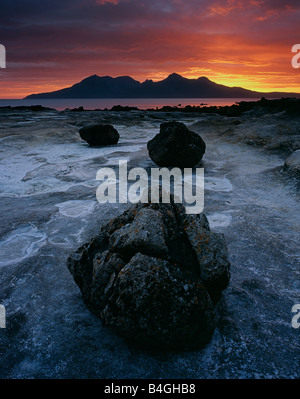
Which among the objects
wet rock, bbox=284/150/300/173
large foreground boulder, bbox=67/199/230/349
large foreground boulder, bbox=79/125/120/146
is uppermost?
large foreground boulder, bbox=79/125/120/146

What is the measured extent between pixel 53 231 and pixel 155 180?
212 inches

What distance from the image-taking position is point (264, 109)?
3669 cm

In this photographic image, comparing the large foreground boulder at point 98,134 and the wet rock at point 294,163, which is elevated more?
the large foreground boulder at point 98,134

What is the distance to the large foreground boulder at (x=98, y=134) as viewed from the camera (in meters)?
19.1

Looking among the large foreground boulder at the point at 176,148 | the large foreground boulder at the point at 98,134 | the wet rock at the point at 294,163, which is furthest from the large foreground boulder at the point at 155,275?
the large foreground boulder at the point at 98,134

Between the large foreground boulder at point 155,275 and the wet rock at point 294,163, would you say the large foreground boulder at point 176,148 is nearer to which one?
the wet rock at point 294,163

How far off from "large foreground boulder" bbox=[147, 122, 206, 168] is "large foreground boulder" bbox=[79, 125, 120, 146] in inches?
279

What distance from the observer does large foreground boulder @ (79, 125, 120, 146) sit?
1911 centimetres

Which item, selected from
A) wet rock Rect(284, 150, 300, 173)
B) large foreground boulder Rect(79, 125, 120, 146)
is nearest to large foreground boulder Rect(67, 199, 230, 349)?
wet rock Rect(284, 150, 300, 173)

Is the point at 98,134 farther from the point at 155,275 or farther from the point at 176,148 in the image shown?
the point at 155,275

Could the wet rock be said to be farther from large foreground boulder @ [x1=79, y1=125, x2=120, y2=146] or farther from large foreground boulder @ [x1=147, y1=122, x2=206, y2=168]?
large foreground boulder @ [x1=79, y1=125, x2=120, y2=146]

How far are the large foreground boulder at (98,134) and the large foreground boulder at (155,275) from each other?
50.6 feet
